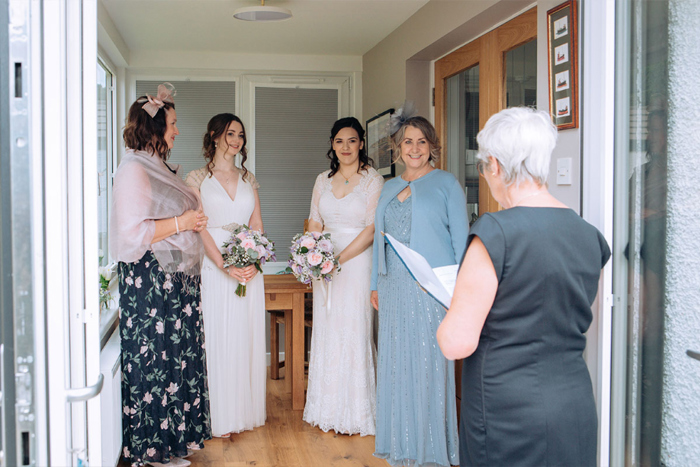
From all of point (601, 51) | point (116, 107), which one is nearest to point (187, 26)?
point (116, 107)

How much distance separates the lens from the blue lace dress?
2908mm

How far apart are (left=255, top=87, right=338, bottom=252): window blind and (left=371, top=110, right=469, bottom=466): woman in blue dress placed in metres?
2.43

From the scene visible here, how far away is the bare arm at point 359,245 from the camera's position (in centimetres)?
344

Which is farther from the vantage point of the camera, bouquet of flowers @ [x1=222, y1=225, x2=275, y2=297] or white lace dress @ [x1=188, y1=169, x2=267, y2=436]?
white lace dress @ [x1=188, y1=169, x2=267, y2=436]

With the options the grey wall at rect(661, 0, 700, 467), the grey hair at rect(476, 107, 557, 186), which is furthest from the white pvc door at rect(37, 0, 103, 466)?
the grey wall at rect(661, 0, 700, 467)

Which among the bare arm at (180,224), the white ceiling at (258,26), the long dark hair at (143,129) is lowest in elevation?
the bare arm at (180,224)

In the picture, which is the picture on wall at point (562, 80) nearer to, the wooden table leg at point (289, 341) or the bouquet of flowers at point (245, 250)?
the bouquet of flowers at point (245, 250)

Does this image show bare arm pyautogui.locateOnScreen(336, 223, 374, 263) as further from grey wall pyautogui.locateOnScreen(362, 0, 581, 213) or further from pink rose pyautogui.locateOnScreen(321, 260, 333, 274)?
grey wall pyautogui.locateOnScreen(362, 0, 581, 213)

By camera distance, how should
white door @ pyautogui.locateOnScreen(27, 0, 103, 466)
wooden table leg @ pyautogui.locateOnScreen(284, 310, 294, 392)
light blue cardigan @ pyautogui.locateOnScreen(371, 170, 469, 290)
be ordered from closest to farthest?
white door @ pyautogui.locateOnScreen(27, 0, 103, 466) < light blue cardigan @ pyautogui.locateOnScreen(371, 170, 469, 290) < wooden table leg @ pyautogui.locateOnScreen(284, 310, 294, 392)

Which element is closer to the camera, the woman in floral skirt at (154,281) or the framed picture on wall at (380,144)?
the woman in floral skirt at (154,281)

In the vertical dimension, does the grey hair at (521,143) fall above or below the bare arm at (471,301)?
above

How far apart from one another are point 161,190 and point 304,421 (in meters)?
1.78

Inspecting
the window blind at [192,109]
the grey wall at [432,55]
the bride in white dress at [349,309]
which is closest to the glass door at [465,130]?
the grey wall at [432,55]

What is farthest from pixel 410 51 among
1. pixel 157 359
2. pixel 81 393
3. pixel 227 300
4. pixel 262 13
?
pixel 81 393
